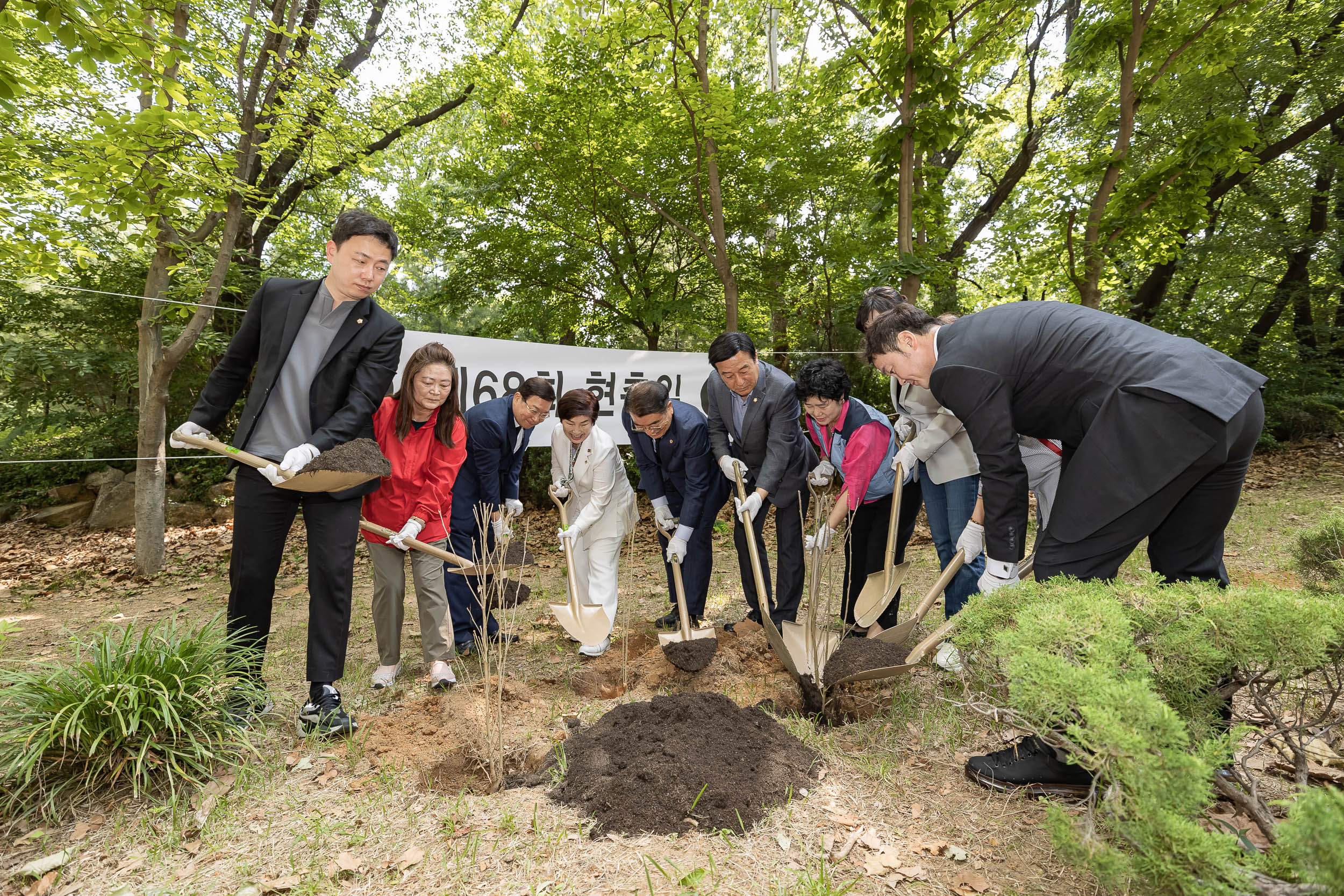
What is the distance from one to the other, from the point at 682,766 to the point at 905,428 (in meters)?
2.17

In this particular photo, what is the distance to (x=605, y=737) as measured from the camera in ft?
8.09

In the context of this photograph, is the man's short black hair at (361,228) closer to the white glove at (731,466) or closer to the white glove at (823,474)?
the white glove at (731,466)

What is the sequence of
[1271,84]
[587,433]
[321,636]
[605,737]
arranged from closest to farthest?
[605,737], [321,636], [587,433], [1271,84]

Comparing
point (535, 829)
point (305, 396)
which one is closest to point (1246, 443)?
point (535, 829)

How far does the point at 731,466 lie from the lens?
3.71m

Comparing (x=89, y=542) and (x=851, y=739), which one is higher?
(x=851, y=739)

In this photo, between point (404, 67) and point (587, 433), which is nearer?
point (587, 433)

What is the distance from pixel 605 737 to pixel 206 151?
5126 mm

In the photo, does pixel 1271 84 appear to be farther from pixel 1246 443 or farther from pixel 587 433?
pixel 587 433

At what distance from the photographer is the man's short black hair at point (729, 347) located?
3479mm

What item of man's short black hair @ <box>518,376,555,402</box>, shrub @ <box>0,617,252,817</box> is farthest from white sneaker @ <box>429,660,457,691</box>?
man's short black hair @ <box>518,376,555,402</box>

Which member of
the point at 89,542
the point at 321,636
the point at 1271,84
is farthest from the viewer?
the point at 1271,84

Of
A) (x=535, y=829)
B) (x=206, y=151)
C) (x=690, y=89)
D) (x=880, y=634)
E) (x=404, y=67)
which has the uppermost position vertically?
(x=404, y=67)

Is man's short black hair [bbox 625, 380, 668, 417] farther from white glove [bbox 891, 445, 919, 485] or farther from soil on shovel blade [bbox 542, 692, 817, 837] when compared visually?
soil on shovel blade [bbox 542, 692, 817, 837]
